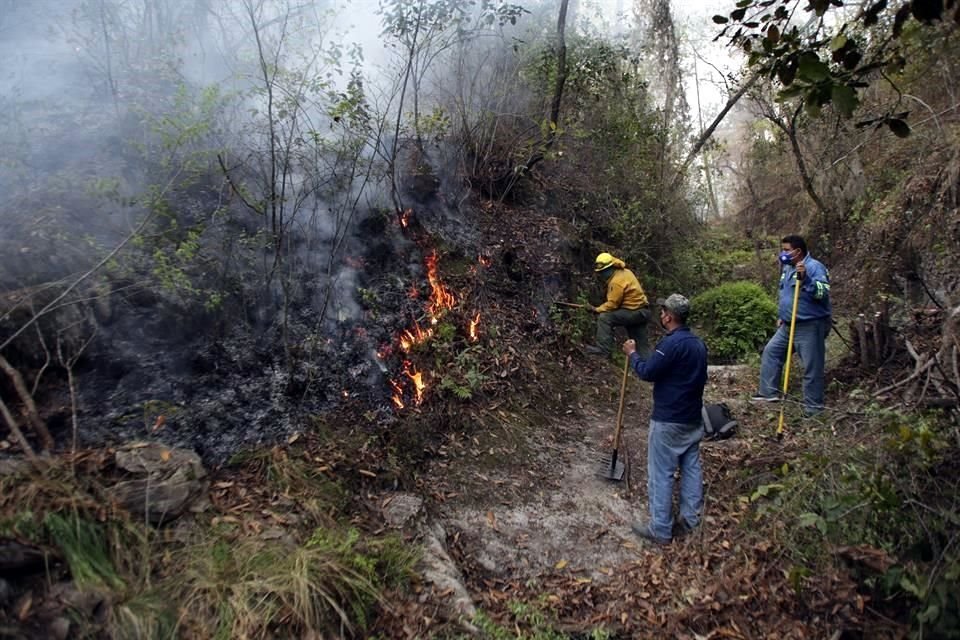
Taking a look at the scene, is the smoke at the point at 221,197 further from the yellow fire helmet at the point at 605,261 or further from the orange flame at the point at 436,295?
the yellow fire helmet at the point at 605,261

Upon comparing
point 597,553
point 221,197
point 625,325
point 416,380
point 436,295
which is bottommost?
point 597,553

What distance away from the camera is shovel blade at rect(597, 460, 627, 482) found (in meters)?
5.76

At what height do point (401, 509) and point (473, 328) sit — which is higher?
point (473, 328)

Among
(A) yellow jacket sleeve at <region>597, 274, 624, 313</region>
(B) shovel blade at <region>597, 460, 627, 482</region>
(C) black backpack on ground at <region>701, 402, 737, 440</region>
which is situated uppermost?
(A) yellow jacket sleeve at <region>597, 274, 624, 313</region>

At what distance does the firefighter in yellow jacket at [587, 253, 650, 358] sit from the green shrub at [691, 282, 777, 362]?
2.42 m

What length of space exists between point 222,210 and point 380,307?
6.97 ft

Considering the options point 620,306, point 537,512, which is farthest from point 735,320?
point 537,512

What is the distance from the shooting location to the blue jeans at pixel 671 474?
4.69m

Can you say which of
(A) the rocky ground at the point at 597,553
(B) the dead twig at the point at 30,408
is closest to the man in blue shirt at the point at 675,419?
(A) the rocky ground at the point at 597,553

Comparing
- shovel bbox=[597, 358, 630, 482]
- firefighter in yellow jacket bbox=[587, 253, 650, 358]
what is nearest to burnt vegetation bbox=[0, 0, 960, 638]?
shovel bbox=[597, 358, 630, 482]

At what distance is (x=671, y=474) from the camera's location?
15.5 ft

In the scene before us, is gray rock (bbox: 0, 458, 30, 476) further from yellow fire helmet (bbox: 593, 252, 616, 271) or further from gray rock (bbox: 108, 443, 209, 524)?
yellow fire helmet (bbox: 593, 252, 616, 271)

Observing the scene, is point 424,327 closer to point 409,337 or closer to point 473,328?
point 409,337

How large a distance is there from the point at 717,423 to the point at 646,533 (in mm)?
2012
